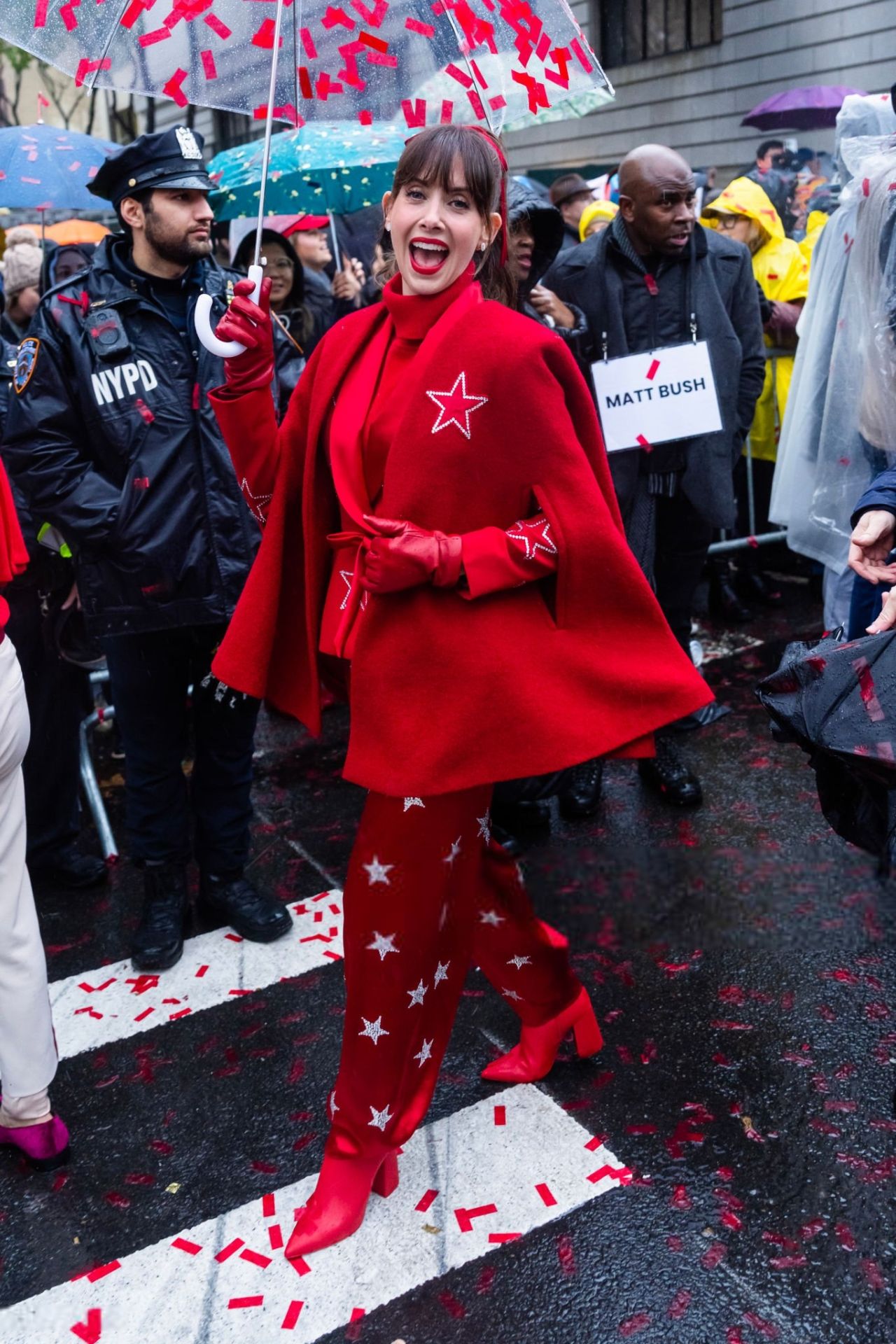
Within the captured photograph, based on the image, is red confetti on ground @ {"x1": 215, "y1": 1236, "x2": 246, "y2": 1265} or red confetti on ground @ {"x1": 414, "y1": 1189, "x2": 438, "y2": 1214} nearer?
red confetti on ground @ {"x1": 215, "y1": 1236, "x2": 246, "y2": 1265}

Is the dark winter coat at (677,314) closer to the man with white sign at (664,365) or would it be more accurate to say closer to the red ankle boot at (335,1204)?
the man with white sign at (664,365)

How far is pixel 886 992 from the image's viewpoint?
12.2 feet

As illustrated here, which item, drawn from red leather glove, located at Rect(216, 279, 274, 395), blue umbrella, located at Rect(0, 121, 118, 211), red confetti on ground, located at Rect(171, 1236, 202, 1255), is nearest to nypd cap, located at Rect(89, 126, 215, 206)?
red leather glove, located at Rect(216, 279, 274, 395)

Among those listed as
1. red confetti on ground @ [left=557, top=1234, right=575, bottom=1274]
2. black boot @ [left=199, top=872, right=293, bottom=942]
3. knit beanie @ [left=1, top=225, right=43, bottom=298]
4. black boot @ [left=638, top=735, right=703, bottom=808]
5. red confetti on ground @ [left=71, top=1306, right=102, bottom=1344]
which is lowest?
black boot @ [left=638, top=735, right=703, bottom=808]

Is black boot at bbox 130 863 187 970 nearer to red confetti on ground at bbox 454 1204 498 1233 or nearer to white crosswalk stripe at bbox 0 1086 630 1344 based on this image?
white crosswalk stripe at bbox 0 1086 630 1344

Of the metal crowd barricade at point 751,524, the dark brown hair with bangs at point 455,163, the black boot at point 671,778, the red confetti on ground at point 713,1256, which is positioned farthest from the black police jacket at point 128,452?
the metal crowd barricade at point 751,524

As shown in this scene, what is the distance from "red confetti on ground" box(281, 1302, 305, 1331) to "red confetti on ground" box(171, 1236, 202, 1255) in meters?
0.30

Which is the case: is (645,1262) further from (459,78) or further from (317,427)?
(459,78)

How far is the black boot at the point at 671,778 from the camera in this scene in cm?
514

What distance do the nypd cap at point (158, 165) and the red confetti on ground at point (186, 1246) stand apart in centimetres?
298

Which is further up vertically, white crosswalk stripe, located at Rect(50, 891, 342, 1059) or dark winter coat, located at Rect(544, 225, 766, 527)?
dark winter coat, located at Rect(544, 225, 766, 527)

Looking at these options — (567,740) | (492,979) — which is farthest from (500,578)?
(492,979)

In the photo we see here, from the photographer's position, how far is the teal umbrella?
7059mm

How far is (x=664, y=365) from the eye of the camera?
4.99 metres
